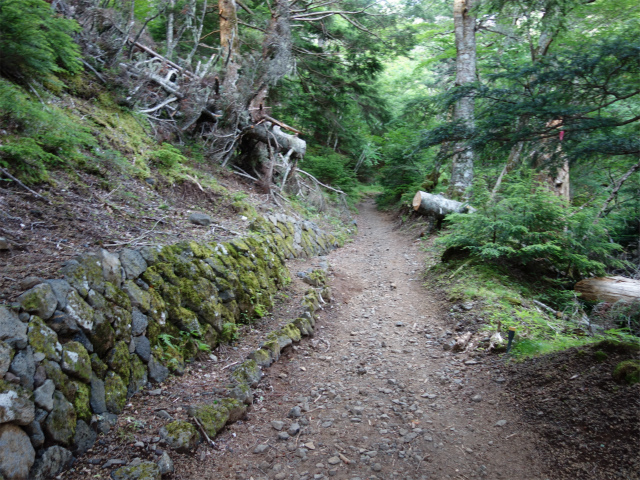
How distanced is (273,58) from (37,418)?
10305mm

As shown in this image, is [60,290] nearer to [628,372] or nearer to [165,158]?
[165,158]

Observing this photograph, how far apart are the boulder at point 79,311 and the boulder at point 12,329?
0.36 metres

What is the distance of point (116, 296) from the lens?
3352 millimetres

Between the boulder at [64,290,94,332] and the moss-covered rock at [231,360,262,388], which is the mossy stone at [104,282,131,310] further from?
the moss-covered rock at [231,360,262,388]

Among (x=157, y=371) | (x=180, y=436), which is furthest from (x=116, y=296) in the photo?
(x=180, y=436)

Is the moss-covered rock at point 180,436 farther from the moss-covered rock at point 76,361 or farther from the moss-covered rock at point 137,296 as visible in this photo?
the moss-covered rock at point 137,296

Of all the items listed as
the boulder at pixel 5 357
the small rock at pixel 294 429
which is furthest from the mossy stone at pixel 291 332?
the boulder at pixel 5 357

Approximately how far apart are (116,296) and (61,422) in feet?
3.82

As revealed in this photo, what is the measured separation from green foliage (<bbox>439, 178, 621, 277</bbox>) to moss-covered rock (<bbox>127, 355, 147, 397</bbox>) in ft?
18.3

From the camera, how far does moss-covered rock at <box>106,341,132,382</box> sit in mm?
3068

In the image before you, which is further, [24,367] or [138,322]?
[138,322]

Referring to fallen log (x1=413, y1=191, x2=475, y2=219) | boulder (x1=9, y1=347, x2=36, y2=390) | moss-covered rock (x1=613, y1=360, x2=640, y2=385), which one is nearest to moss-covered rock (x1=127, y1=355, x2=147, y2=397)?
boulder (x1=9, y1=347, x2=36, y2=390)

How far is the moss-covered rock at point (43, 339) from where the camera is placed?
2.48m

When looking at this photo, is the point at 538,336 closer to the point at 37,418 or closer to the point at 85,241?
the point at 37,418
